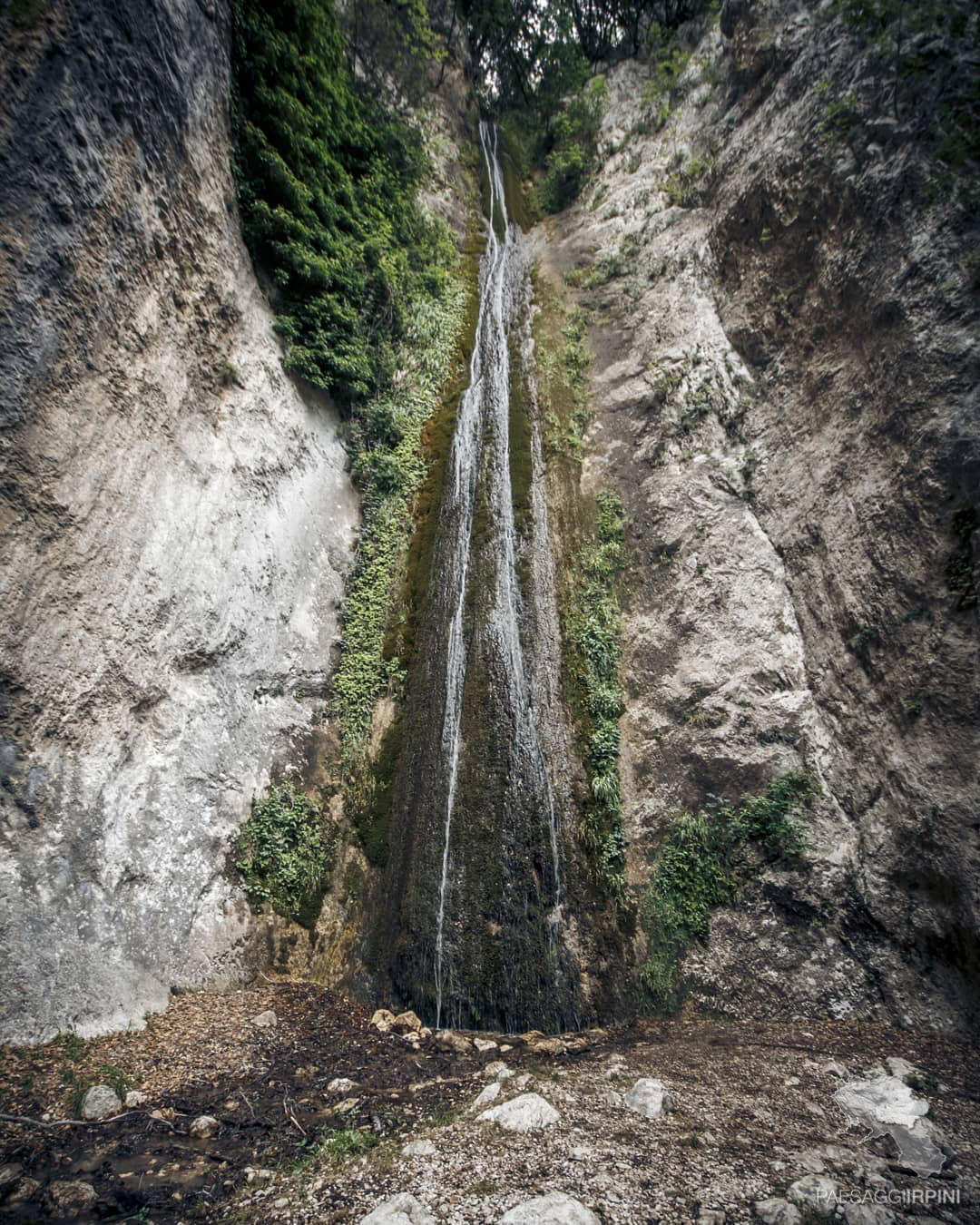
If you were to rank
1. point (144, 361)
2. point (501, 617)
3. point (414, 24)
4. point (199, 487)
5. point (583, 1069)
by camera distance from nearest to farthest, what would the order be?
point (583, 1069)
point (144, 361)
point (199, 487)
point (501, 617)
point (414, 24)

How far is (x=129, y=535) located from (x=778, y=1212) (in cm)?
692

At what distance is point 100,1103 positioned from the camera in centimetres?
375

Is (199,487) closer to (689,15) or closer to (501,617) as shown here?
(501,617)

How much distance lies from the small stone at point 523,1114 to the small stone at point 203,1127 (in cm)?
180

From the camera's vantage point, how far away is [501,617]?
7359mm

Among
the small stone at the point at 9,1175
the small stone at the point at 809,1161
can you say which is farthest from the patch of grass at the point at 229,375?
the small stone at the point at 809,1161

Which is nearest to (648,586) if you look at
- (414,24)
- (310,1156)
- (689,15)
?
(310,1156)

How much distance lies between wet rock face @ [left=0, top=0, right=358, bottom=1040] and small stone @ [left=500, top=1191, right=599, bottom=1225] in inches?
152

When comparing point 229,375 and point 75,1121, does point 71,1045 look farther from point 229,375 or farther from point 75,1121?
point 229,375

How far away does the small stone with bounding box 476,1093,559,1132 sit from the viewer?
345 cm

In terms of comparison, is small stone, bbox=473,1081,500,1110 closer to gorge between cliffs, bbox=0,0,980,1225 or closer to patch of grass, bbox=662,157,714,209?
gorge between cliffs, bbox=0,0,980,1225

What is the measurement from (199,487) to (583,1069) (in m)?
6.98

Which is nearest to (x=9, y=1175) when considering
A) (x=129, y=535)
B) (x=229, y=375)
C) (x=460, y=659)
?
(x=129, y=535)

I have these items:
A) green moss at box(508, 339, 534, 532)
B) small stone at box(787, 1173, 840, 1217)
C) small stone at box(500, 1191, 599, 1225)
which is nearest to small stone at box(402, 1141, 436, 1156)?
small stone at box(500, 1191, 599, 1225)
